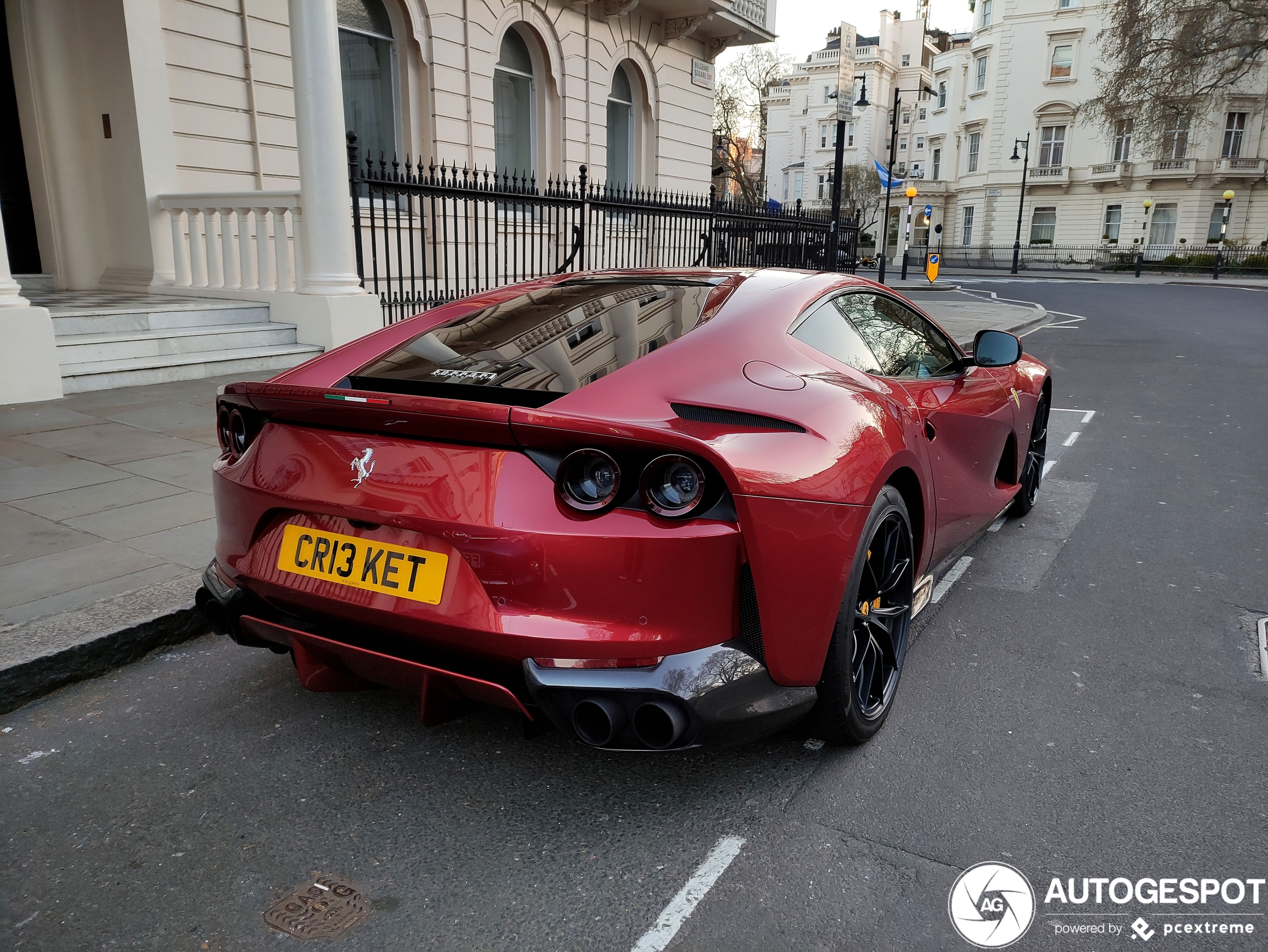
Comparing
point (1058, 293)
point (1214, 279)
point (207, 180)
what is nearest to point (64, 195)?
point (207, 180)

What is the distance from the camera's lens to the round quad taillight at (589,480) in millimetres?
2178

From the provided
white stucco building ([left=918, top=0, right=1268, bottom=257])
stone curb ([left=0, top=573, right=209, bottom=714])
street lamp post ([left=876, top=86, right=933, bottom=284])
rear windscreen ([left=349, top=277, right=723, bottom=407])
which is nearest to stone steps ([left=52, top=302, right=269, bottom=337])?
stone curb ([left=0, top=573, right=209, bottom=714])

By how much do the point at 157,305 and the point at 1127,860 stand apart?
926 centimetres

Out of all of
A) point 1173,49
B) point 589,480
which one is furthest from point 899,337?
point 1173,49

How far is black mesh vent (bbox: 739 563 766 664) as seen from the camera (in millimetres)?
2271

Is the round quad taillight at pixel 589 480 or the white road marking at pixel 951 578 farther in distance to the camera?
the white road marking at pixel 951 578

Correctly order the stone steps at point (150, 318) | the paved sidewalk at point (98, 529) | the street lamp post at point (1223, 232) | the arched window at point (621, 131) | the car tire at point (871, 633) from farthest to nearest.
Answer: the street lamp post at point (1223, 232), the arched window at point (621, 131), the stone steps at point (150, 318), the paved sidewalk at point (98, 529), the car tire at point (871, 633)

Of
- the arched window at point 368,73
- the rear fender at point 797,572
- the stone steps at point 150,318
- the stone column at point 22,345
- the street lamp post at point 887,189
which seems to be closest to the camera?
the rear fender at point 797,572

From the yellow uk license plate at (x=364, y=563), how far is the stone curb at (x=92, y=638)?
1.29 metres

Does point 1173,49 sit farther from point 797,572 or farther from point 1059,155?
point 797,572

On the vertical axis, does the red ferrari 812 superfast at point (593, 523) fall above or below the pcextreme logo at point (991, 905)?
above

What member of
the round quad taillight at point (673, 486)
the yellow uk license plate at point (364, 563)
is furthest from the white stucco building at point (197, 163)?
the round quad taillight at point (673, 486)

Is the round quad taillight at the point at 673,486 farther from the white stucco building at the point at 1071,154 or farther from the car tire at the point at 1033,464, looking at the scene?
the white stucco building at the point at 1071,154

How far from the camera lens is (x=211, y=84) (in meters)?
10.2
